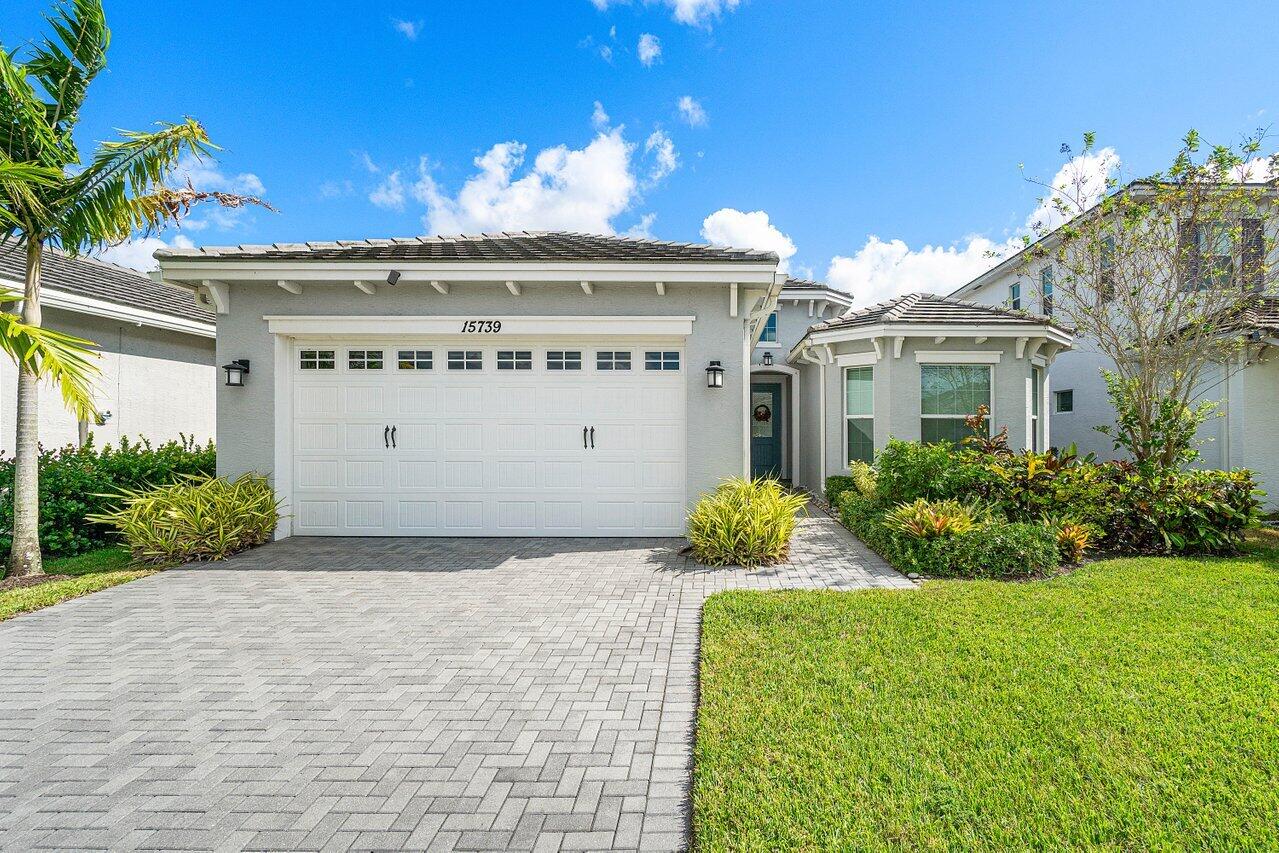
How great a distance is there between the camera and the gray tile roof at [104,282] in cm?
945

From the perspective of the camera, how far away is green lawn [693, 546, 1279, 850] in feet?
7.89

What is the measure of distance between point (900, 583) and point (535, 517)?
16.4 feet

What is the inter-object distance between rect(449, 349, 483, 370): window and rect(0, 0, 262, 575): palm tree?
3.73 m

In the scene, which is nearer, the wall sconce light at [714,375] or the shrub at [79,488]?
the shrub at [79,488]

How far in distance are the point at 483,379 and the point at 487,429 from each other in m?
0.76

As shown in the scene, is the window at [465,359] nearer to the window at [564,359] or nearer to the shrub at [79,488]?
the window at [564,359]

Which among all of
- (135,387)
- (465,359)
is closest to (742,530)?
(465,359)

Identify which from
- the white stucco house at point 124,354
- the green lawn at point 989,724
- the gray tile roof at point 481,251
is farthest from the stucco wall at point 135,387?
the green lawn at point 989,724

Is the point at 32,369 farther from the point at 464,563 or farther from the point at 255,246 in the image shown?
the point at 464,563

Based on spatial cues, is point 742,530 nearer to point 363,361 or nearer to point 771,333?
point 363,361

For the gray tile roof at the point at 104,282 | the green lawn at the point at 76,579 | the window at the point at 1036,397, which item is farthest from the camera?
the window at the point at 1036,397

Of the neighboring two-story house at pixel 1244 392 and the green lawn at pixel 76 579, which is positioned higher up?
the neighboring two-story house at pixel 1244 392

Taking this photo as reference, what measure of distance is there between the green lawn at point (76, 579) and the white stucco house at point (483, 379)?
1.77 meters

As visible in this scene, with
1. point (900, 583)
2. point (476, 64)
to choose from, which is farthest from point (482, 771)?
point (476, 64)
